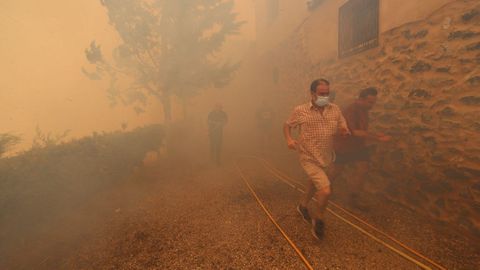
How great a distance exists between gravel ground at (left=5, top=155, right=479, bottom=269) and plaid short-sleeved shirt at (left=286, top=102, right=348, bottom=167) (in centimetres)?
119

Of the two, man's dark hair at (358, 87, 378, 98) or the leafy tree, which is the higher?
the leafy tree

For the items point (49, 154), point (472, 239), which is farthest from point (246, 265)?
point (49, 154)

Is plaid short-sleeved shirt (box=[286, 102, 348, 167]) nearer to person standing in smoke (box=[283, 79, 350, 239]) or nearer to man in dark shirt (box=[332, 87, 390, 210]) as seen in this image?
person standing in smoke (box=[283, 79, 350, 239])

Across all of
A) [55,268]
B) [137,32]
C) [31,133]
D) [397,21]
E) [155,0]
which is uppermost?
[155,0]

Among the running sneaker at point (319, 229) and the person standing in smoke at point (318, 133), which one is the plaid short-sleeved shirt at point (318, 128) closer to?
the person standing in smoke at point (318, 133)

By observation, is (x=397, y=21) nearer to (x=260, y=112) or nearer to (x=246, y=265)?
(x=246, y=265)

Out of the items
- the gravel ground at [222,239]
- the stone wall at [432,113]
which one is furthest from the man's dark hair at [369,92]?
the gravel ground at [222,239]

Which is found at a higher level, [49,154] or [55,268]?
[49,154]

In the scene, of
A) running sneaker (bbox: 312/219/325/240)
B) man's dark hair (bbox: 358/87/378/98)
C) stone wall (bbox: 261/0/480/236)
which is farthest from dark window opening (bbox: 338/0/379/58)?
running sneaker (bbox: 312/219/325/240)

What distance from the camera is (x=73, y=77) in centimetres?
2097

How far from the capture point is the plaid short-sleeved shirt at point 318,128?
291cm

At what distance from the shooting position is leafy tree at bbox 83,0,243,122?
27.6 feet

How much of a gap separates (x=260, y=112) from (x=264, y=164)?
151 inches

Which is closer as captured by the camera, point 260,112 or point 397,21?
point 397,21
